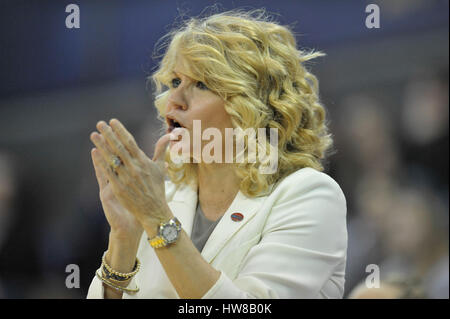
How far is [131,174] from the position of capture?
1359 millimetres

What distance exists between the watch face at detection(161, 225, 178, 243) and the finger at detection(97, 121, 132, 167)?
18cm

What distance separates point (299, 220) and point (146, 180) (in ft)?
1.45

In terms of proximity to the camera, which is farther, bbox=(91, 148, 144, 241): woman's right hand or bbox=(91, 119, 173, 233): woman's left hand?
bbox=(91, 148, 144, 241): woman's right hand

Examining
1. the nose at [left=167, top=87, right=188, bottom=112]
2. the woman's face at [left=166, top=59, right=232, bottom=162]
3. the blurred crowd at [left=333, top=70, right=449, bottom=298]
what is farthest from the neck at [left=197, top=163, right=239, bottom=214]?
the blurred crowd at [left=333, top=70, right=449, bottom=298]

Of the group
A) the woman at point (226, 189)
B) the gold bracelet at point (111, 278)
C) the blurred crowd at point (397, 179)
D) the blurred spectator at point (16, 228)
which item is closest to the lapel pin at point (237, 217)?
the woman at point (226, 189)

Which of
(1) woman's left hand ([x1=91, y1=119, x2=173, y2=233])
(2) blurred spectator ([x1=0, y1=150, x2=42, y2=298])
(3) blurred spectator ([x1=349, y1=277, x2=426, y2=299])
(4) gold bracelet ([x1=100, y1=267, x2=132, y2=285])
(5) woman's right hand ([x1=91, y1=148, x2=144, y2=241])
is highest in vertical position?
(1) woman's left hand ([x1=91, y1=119, x2=173, y2=233])

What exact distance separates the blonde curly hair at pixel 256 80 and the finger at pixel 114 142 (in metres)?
0.47

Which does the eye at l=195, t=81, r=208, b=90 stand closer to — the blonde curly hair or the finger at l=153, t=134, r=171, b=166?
the blonde curly hair

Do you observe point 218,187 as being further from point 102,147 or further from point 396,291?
point 396,291

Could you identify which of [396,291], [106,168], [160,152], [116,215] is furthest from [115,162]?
[396,291]

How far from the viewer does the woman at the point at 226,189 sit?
139cm

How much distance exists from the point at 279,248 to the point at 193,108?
511 millimetres

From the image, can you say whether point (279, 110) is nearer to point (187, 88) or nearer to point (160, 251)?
point (187, 88)

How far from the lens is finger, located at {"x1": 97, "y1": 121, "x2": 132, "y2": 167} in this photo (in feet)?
4.38
